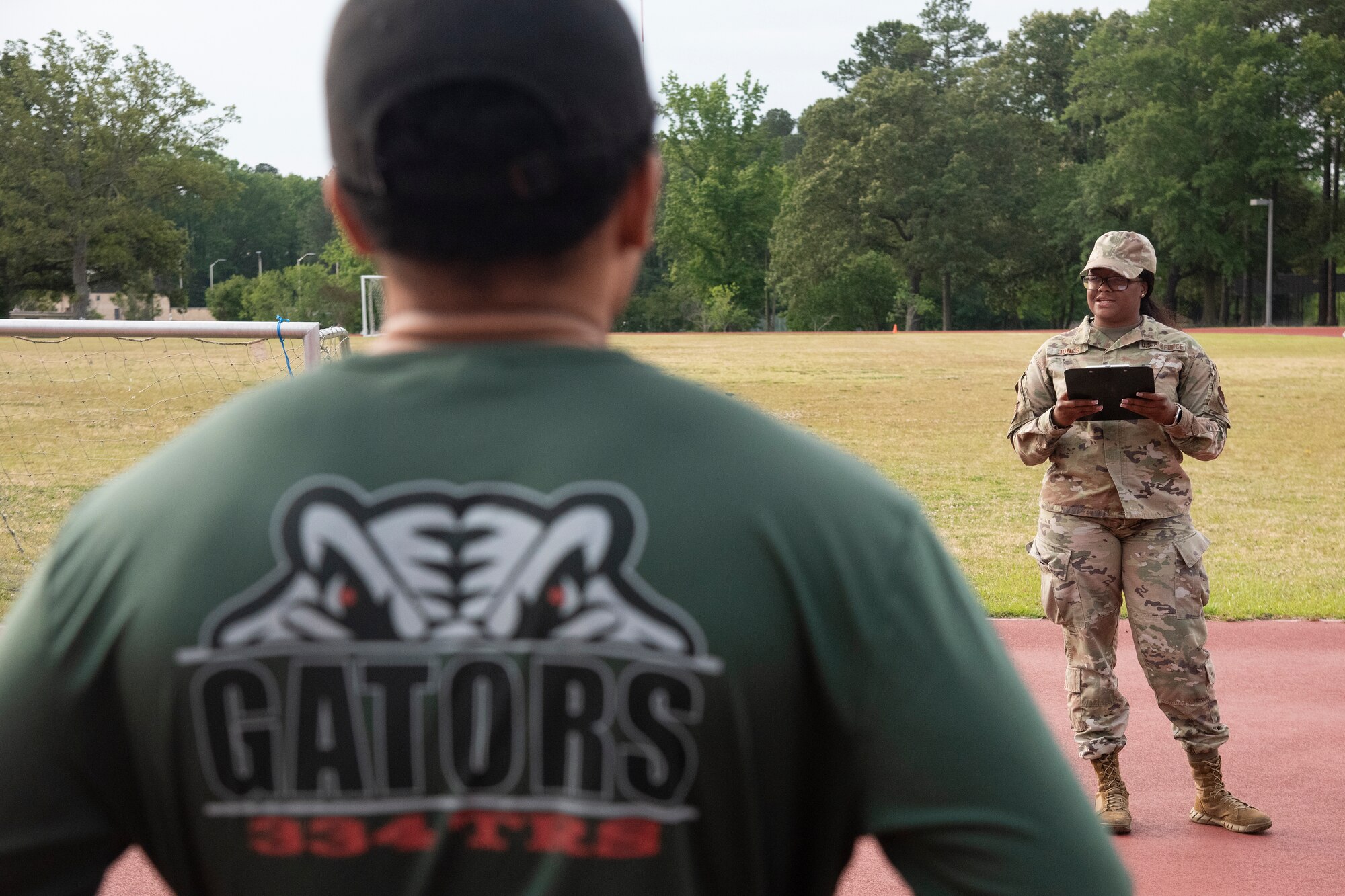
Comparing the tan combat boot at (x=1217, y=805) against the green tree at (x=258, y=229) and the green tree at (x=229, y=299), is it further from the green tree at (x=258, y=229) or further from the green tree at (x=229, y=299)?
the green tree at (x=258, y=229)

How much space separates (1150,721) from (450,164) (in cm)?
615

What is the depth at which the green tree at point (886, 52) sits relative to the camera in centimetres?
8950

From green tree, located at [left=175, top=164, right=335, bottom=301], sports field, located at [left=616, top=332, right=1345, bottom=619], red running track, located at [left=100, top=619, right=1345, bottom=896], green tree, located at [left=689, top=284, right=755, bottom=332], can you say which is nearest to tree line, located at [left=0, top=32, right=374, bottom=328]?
green tree, located at [left=689, top=284, right=755, bottom=332]

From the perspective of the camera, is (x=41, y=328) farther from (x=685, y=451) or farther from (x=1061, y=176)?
(x=1061, y=176)

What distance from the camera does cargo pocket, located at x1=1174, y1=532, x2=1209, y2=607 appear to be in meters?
5.09

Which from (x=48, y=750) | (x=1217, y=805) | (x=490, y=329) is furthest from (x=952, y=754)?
(x=1217, y=805)

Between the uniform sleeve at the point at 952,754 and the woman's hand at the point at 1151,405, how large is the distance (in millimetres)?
4193

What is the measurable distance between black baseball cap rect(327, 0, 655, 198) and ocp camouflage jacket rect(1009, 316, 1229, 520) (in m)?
4.23

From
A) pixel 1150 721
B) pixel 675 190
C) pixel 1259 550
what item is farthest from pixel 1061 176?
pixel 1150 721

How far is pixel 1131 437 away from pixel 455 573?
15.0 ft

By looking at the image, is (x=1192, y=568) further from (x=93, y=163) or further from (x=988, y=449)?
(x=93, y=163)

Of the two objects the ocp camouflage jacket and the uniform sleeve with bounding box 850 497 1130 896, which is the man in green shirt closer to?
the uniform sleeve with bounding box 850 497 1130 896

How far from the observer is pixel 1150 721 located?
6500mm

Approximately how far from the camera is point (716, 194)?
82.5 metres
